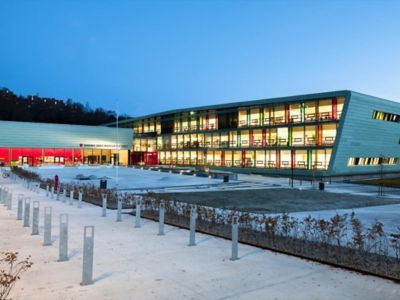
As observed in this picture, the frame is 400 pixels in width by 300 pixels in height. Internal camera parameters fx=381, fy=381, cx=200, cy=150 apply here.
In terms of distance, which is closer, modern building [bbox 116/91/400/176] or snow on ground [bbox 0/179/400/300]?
snow on ground [bbox 0/179/400/300]

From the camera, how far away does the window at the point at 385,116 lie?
5836 centimetres

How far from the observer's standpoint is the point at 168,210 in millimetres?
17500

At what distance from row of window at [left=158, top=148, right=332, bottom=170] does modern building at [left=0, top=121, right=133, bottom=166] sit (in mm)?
17409

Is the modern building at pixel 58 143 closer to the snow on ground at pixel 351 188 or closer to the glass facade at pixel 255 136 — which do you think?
the glass facade at pixel 255 136

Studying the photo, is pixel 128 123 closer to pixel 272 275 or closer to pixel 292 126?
pixel 292 126

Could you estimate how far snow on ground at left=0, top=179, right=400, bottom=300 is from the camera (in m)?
7.12

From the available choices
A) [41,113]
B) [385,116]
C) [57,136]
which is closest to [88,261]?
[385,116]

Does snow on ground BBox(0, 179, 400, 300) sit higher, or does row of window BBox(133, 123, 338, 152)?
row of window BBox(133, 123, 338, 152)

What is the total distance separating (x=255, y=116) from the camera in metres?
68.1

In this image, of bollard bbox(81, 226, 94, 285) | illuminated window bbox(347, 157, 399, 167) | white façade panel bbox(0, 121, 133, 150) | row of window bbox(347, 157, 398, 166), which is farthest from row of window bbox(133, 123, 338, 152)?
bollard bbox(81, 226, 94, 285)

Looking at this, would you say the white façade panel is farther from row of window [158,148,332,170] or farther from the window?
the window

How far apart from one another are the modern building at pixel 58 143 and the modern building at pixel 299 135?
71.2 feet

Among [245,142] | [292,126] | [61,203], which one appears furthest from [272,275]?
[245,142]

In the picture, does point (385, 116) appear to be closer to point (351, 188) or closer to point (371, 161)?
point (371, 161)
